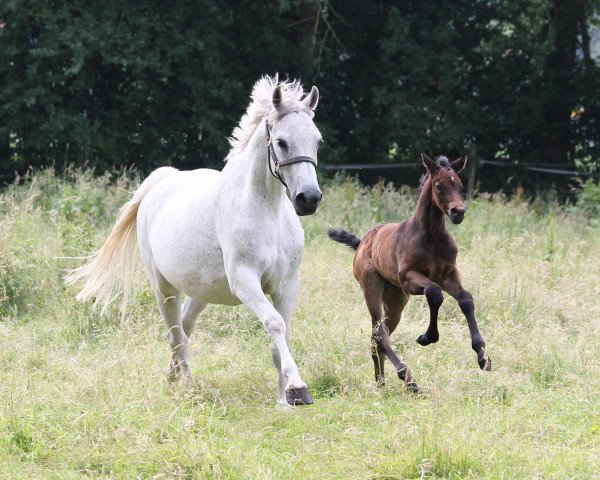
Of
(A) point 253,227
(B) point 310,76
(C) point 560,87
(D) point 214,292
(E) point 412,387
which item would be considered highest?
(C) point 560,87

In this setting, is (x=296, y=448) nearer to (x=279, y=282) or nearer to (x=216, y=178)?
(x=279, y=282)

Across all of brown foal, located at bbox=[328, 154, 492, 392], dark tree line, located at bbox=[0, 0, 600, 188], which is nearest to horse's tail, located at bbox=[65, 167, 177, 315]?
brown foal, located at bbox=[328, 154, 492, 392]

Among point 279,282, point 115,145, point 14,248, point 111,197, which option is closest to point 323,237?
point 111,197

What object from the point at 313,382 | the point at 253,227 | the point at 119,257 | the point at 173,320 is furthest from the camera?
the point at 119,257

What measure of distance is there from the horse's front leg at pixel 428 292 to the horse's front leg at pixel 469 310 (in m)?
0.16

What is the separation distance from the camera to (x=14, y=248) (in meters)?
9.32

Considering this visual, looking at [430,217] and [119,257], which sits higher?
[430,217]

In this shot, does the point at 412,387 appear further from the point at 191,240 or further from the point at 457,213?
the point at 191,240

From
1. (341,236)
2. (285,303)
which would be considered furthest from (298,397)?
(341,236)

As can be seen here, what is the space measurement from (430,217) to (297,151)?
1406mm

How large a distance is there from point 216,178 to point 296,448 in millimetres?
2333

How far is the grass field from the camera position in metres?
4.71

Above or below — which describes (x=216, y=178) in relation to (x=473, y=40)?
below

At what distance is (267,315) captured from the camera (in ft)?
18.5
